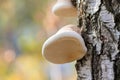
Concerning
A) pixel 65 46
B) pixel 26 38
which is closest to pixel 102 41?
pixel 65 46

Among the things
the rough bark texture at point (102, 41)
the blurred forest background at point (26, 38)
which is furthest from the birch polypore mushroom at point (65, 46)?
the blurred forest background at point (26, 38)

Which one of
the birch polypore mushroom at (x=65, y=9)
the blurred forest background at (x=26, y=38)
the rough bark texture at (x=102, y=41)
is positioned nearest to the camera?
the rough bark texture at (x=102, y=41)

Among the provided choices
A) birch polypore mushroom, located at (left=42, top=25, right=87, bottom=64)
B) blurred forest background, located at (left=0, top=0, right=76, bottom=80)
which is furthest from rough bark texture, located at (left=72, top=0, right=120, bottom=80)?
blurred forest background, located at (left=0, top=0, right=76, bottom=80)

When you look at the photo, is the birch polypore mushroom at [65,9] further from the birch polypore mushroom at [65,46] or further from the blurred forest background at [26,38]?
the blurred forest background at [26,38]

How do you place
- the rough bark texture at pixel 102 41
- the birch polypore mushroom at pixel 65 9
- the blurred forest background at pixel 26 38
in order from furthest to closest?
the blurred forest background at pixel 26 38
the birch polypore mushroom at pixel 65 9
the rough bark texture at pixel 102 41

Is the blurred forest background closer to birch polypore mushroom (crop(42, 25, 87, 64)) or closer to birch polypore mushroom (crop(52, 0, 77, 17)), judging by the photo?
birch polypore mushroom (crop(52, 0, 77, 17))

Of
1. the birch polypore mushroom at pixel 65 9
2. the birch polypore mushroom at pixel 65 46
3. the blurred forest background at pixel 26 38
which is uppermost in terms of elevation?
the birch polypore mushroom at pixel 65 9

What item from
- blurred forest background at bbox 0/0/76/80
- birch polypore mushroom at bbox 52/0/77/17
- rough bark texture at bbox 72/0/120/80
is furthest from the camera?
blurred forest background at bbox 0/0/76/80
